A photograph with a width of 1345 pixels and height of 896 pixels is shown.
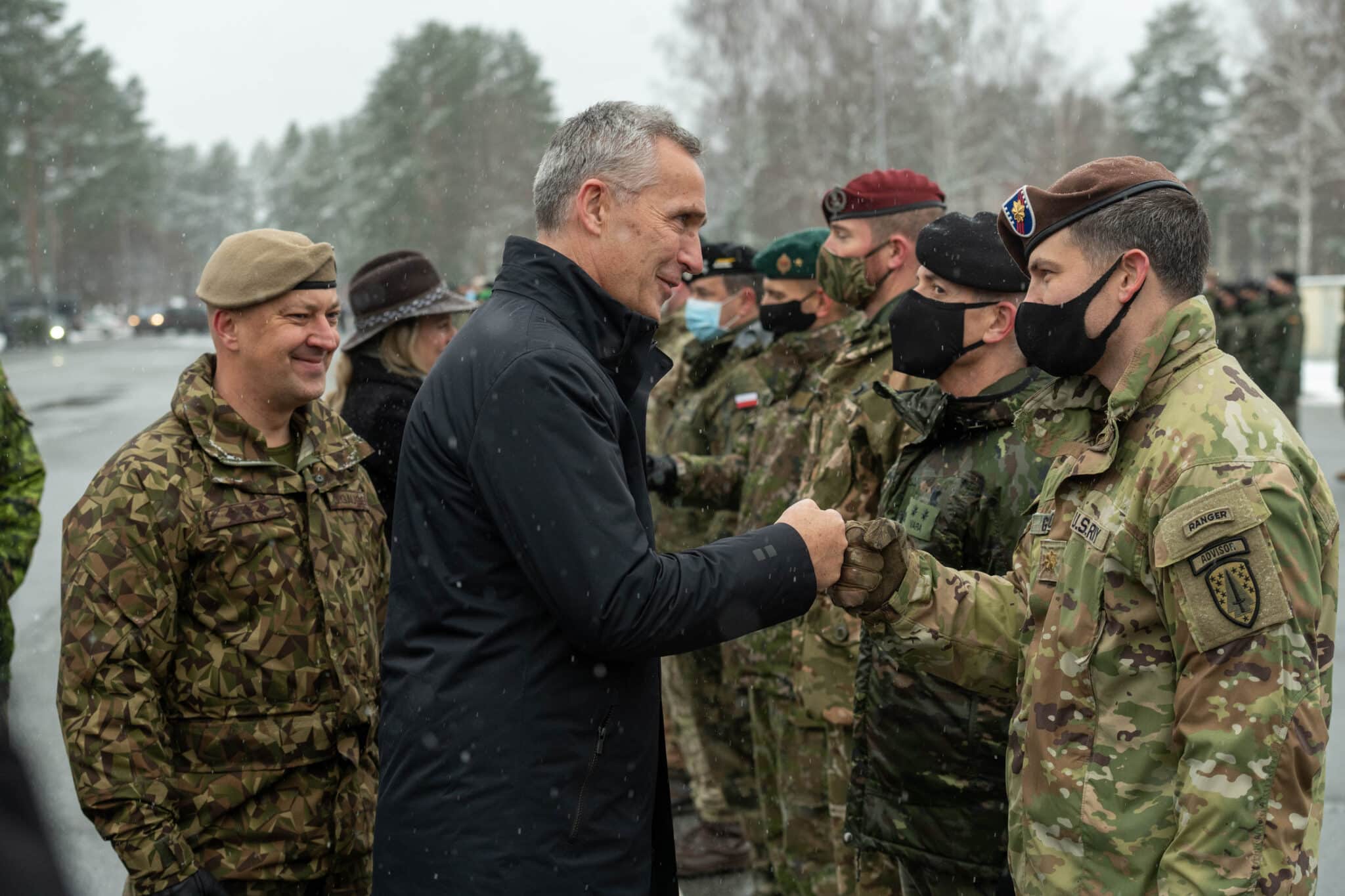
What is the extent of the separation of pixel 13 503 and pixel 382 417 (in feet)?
4.09

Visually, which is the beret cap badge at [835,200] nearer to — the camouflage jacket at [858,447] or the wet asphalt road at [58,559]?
the camouflage jacket at [858,447]

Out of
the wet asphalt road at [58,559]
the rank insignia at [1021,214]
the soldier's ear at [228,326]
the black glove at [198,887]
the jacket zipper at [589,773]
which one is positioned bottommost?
the wet asphalt road at [58,559]

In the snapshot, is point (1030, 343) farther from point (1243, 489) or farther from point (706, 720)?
point (706, 720)

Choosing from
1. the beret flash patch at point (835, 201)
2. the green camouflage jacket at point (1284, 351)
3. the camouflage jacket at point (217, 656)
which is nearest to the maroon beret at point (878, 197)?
the beret flash patch at point (835, 201)

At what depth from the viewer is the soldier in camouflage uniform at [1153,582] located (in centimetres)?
193

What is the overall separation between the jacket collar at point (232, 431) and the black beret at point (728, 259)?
12.3ft

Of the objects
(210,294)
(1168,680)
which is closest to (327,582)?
(210,294)

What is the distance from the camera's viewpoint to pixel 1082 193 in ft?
7.63

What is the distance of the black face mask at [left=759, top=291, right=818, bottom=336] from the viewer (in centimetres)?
515

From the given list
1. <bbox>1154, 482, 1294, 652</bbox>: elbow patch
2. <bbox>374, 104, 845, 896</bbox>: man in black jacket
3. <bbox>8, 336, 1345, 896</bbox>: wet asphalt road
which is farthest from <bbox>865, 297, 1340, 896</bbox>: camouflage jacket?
<bbox>8, 336, 1345, 896</bbox>: wet asphalt road

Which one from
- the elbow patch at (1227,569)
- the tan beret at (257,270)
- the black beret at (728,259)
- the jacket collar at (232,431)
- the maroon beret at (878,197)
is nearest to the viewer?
the elbow patch at (1227,569)

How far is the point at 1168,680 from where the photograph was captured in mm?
2082

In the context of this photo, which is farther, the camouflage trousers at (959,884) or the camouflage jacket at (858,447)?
the camouflage jacket at (858,447)

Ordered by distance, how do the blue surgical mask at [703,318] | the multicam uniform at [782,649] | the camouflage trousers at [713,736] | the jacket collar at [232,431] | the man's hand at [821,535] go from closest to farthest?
the man's hand at [821,535] < the jacket collar at [232,431] < the multicam uniform at [782,649] < the camouflage trousers at [713,736] < the blue surgical mask at [703,318]
